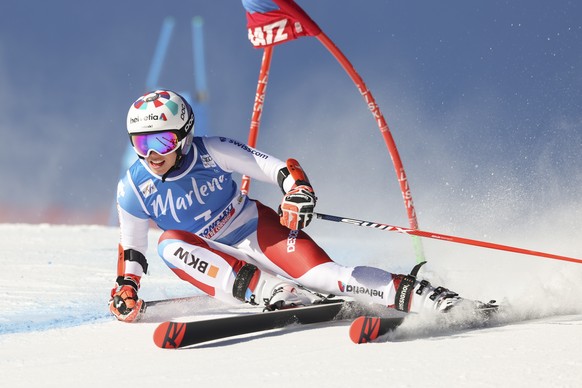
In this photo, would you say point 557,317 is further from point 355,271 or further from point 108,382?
point 108,382

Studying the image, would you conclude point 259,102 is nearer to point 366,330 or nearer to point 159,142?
point 159,142

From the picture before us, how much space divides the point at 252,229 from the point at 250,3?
6.08 feet

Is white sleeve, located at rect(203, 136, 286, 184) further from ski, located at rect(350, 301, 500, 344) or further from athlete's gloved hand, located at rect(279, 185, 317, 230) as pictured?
ski, located at rect(350, 301, 500, 344)

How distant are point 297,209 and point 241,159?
59 centimetres

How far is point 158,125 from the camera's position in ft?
13.2

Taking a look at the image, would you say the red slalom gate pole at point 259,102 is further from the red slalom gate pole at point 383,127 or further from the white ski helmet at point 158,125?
the white ski helmet at point 158,125

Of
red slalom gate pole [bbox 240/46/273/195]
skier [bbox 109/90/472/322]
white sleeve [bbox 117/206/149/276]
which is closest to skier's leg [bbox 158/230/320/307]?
skier [bbox 109/90/472/322]

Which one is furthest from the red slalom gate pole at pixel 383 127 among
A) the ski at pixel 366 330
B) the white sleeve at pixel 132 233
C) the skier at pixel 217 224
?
the ski at pixel 366 330

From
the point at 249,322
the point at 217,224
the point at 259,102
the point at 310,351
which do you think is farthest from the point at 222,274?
the point at 259,102

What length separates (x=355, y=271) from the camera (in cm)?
386

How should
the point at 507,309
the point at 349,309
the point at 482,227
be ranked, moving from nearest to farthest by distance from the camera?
the point at 507,309, the point at 349,309, the point at 482,227

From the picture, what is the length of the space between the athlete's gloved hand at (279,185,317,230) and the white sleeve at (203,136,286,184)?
356 millimetres

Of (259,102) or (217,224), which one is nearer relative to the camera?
(217,224)

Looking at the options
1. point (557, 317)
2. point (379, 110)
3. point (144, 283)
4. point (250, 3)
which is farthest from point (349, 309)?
point (144, 283)
